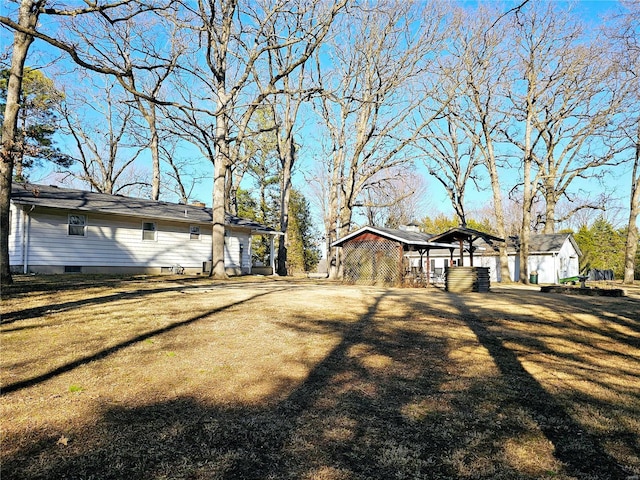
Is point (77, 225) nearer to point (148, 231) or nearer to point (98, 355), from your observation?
point (148, 231)

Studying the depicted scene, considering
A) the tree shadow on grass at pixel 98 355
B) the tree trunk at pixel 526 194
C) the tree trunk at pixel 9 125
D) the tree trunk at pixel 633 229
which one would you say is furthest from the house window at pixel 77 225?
the tree trunk at pixel 633 229

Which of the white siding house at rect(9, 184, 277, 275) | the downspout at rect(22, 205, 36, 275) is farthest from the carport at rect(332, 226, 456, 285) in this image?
the downspout at rect(22, 205, 36, 275)

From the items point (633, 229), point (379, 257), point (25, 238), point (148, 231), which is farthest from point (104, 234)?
point (633, 229)

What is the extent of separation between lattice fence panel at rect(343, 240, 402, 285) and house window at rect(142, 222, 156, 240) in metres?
9.38

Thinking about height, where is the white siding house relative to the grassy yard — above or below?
above

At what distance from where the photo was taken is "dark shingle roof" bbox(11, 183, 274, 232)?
1575 centimetres

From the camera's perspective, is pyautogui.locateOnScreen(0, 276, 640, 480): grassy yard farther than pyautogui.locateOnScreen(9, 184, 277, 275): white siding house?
No

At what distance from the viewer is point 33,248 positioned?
51.6 ft

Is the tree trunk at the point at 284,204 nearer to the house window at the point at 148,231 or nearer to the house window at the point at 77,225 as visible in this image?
the house window at the point at 148,231

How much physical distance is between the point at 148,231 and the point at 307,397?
17844 millimetres

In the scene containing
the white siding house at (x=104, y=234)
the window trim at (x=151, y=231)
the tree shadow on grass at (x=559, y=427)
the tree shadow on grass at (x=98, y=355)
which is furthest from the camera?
the window trim at (x=151, y=231)

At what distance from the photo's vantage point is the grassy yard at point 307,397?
287 centimetres

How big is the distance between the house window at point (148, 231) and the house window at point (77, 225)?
8.93ft

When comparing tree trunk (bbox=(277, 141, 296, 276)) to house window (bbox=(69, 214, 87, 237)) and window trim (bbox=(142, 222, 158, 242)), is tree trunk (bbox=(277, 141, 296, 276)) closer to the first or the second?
window trim (bbox=(142, 222, 158, 242))
